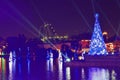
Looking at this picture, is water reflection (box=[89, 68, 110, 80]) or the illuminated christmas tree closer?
water reflection (box=[89, 68, 110, 80])

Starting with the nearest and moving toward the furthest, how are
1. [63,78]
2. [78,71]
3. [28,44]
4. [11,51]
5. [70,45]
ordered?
[63,78] < [78,71] < [70,45] < [28,44] < [11,51]

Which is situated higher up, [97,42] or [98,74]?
[97,42]

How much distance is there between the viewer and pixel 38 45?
91875mm

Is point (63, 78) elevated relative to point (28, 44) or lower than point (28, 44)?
lower

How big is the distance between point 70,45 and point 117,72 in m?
43.7

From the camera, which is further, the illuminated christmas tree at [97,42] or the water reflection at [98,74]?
the illuminated christmas tree at [97,42]

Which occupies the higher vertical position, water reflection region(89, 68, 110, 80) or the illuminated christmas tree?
the illuminated christmas tree

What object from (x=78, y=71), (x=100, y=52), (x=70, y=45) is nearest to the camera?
(x=78, y=71)

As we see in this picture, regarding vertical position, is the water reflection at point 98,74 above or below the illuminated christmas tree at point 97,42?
below

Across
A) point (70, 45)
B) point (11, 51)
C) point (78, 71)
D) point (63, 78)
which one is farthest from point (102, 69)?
A: point (11, 51)

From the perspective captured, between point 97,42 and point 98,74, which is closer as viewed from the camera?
point 98,74

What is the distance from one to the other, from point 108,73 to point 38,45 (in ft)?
168

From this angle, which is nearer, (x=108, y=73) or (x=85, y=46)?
(x=108, y=73)

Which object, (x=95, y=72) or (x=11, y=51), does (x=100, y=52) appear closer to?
(x=95, y=72)
